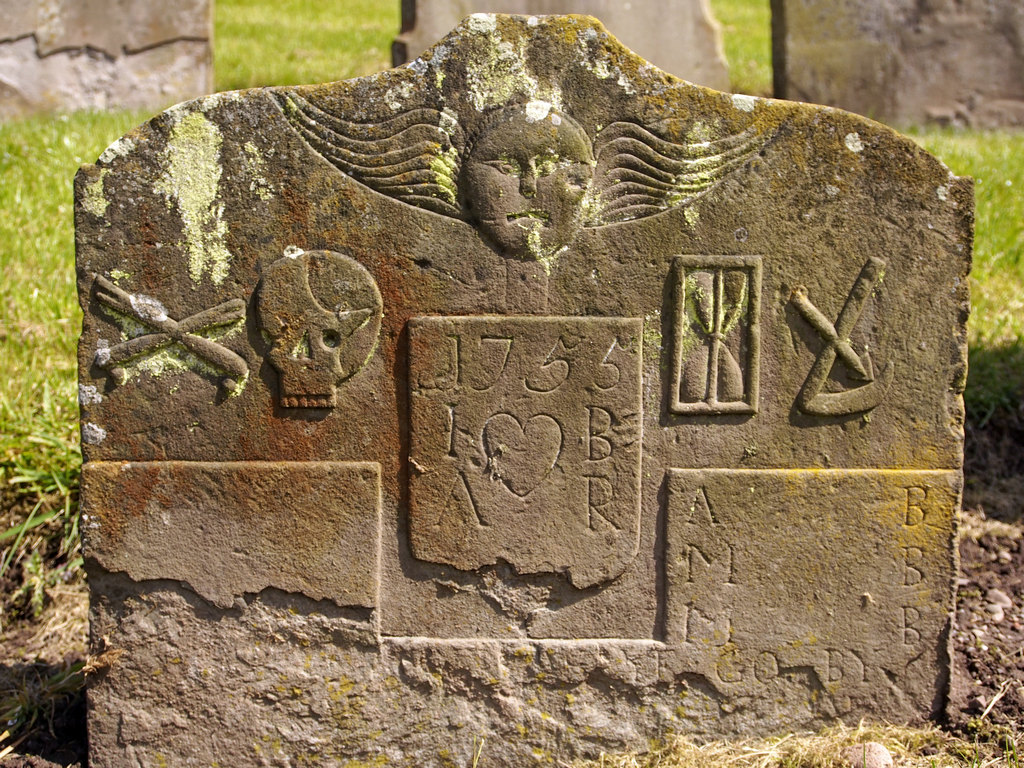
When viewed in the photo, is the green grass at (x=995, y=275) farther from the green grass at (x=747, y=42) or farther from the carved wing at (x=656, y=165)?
the green grass at (x=747, y=42)

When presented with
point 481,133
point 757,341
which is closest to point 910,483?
point 757,341

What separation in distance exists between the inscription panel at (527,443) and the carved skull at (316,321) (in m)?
0.14

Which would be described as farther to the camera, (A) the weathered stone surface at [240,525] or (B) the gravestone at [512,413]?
(A) the weathered stone surface at [240,525]

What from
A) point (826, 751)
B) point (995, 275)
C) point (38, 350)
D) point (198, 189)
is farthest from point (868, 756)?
point (38, 350)

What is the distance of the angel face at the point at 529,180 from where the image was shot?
2391 mm

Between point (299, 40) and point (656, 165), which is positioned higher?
point (299, 40)

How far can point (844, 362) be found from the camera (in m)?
2.53

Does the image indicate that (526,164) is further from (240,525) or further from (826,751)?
(826,751)

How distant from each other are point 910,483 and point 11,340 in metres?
3.50

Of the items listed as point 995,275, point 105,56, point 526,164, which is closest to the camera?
point 526,164

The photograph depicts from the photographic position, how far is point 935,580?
265 cm

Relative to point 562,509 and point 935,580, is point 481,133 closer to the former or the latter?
point 562,509

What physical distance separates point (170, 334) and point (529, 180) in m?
0.97

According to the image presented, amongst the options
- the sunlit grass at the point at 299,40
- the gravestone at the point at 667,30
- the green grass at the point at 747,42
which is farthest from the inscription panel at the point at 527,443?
the green grass at the point at 747,42
